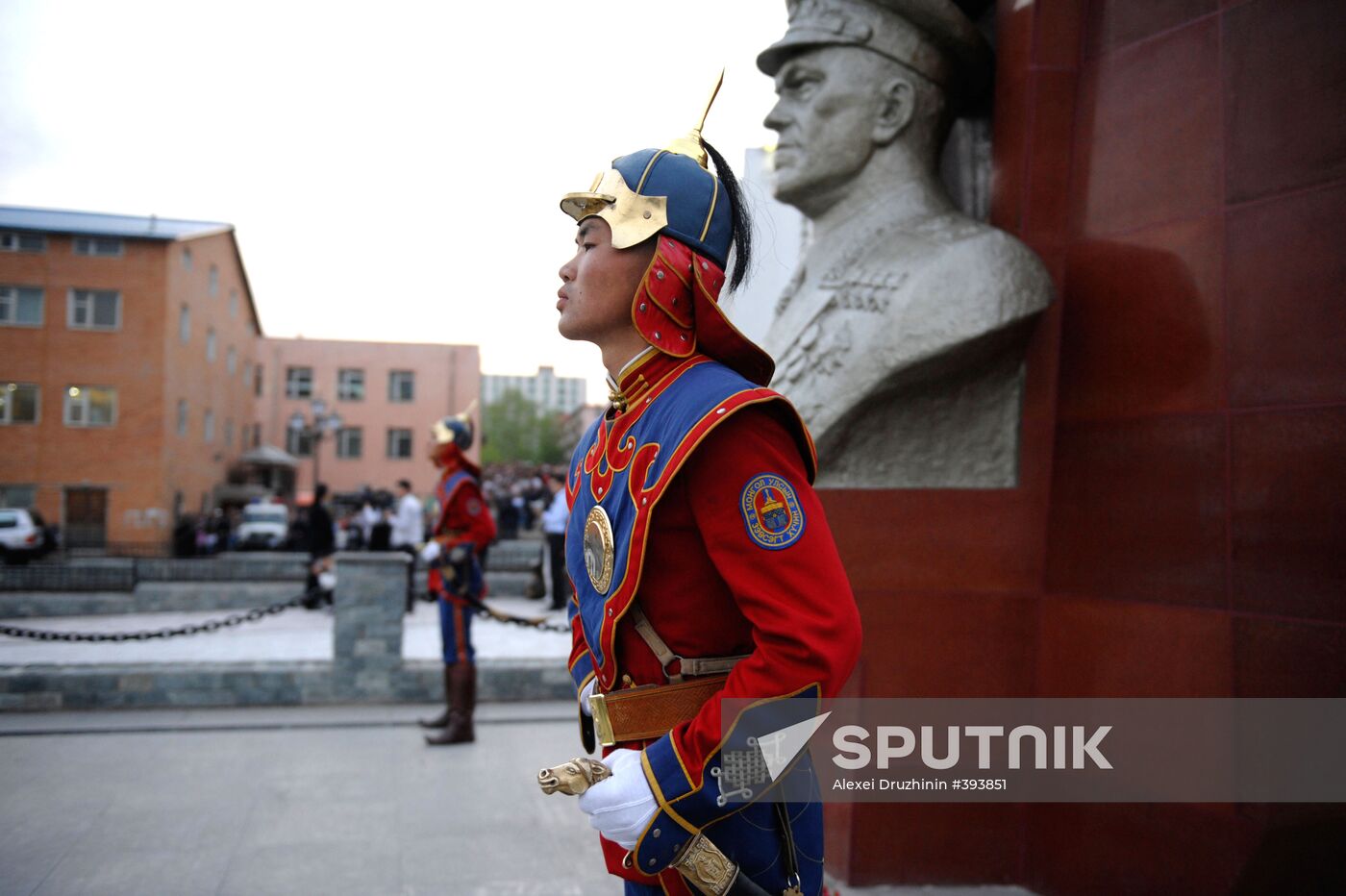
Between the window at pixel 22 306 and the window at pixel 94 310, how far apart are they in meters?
0.67

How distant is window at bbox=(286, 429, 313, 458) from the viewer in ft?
127

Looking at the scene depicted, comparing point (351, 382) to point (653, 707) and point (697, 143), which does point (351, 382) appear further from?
point (653, 707)

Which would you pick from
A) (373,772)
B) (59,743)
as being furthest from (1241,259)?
(59,743)

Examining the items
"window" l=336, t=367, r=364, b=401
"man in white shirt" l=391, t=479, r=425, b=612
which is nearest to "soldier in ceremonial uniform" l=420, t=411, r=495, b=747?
"man in white shirt" l=391, t=479, r=425, b=612

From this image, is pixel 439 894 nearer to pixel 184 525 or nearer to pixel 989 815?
pixel 989 815

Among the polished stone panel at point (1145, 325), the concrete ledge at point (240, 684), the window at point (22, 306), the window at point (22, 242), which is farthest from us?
the window at point (22, 306)

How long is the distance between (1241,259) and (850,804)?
239 centimetres

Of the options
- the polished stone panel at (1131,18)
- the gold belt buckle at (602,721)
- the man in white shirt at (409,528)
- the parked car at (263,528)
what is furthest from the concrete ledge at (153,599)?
the gold belt buckle at (602,721)

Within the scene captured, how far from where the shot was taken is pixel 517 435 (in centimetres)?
7631

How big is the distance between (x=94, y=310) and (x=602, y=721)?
89.5ft

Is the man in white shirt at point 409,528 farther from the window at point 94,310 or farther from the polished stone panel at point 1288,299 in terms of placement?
the window at point 94,310

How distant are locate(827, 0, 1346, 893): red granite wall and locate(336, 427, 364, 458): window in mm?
42493

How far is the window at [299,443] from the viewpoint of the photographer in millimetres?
38609

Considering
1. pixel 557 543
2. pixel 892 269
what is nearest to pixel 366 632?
pixel 892 269
